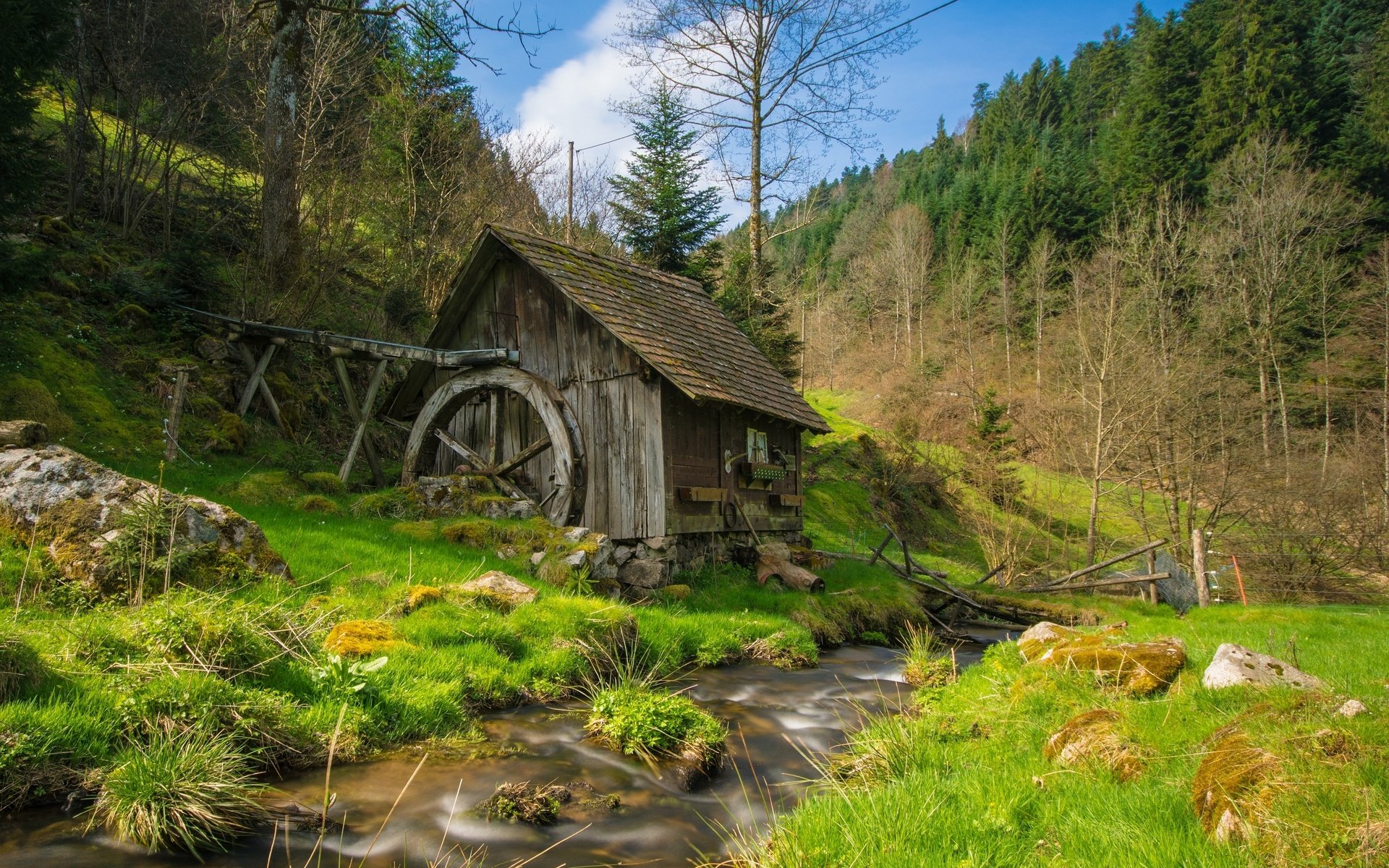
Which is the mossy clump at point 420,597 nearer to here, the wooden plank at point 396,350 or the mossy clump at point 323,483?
the mossy clump at point 323,483

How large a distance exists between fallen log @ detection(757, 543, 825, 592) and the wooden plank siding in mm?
734

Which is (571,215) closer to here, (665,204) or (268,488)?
(665,204)

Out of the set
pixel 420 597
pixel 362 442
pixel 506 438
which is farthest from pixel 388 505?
pixel 420 597

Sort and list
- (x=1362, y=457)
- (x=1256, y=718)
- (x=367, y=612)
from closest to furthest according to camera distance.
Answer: (x=1256, y=718), (x=367, y=612), (x=1362, y=457)

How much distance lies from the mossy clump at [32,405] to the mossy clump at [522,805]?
8.89 metres

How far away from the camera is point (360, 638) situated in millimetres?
5676

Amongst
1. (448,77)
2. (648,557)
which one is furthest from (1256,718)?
(448,77)

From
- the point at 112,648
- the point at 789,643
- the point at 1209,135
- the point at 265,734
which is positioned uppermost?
the point at 1209,135

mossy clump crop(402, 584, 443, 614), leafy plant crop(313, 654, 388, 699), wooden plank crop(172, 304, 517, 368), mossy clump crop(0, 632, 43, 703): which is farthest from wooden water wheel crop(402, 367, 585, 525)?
mossy clump crop(0, 632, 43, 703)

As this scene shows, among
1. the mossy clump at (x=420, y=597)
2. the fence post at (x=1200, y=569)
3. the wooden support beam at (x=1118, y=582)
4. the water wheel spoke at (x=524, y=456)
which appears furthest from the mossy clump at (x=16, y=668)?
the fence post at (x=1200, y=569)

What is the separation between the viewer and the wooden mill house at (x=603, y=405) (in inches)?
424

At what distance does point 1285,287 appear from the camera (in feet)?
81.8

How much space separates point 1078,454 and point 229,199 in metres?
22.5

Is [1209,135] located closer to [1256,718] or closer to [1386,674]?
[1386,674]
